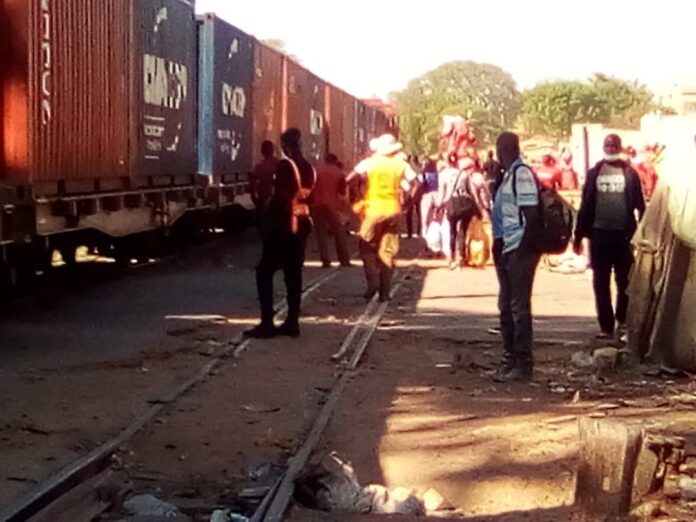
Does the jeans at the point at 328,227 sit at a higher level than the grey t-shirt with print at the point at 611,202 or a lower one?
lower

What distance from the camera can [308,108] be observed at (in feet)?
122

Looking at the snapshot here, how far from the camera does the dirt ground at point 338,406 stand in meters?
8.91

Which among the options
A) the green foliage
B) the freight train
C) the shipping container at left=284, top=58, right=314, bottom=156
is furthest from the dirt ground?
the green foliage

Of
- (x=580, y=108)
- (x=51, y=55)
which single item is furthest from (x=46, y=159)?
(x=580, y=108)

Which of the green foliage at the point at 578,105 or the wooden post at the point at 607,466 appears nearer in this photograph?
the wooden post at the point at 607,466

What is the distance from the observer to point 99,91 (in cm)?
1866

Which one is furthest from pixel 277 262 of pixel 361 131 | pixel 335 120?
pixel 361 131

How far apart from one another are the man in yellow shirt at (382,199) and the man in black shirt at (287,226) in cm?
287

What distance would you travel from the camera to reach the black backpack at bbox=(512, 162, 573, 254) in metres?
11.9

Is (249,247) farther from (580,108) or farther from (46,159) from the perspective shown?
(580,108)

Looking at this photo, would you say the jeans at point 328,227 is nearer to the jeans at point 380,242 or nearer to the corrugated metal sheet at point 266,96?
the corrugated metal sheet at point 266,96

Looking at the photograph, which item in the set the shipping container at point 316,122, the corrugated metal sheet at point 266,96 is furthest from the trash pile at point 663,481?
Answer: the shipping container at point 316,122

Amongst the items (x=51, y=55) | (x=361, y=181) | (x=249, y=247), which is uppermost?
(x=51, y=55)

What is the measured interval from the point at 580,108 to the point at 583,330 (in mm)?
82122
